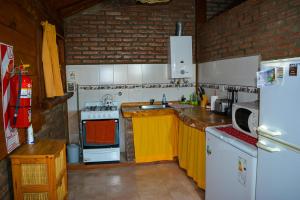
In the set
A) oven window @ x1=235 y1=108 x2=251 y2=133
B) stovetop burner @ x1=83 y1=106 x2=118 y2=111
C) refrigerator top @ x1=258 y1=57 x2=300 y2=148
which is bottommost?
stovetop burner @ x1=83 y1=106 x2=118 y2=111

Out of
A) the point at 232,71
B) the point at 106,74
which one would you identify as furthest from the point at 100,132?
the point at 232,71

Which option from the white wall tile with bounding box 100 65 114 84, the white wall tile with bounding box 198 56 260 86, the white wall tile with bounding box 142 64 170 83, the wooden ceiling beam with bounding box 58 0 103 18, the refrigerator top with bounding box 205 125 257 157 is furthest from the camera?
the white wall tile with bounding box 142 64 170 83

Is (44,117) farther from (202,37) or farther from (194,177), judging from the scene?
(202,37)

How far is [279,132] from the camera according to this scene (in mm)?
1357

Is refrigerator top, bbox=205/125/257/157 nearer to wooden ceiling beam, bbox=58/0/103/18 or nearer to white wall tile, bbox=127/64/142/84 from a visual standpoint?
white wall tile, bbox=127/64/142/84

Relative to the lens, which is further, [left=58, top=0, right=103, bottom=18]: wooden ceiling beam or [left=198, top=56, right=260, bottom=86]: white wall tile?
[left=58, top=0, right=103, bottom=18]: wooden ceiling beam

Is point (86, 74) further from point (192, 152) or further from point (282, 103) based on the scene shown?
point (282, 103)

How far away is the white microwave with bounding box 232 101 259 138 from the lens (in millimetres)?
1919

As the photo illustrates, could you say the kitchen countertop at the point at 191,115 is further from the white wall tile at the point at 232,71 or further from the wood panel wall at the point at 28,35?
the wood panel wall at the point at 28,35

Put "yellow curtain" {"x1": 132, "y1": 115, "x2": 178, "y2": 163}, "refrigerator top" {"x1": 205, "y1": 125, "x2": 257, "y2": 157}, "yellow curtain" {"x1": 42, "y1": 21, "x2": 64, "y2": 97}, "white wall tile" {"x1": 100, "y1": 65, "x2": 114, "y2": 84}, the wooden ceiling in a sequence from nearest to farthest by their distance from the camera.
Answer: "refrigerator top" {"x1": 205, "y1": 125, "x2": 257, "y2": 157} → "yellow curtain" {"x1": 42, "y1": 21, "x2": 64, "y2": 97} → the wooden ceiling → "yellow curtain" {"x1": 132, "y1": 115, "x2": 178, "y2": 163} → "white wall tile" {"x1": 100, "y1": 65, "x2": 114, "y2": 84}

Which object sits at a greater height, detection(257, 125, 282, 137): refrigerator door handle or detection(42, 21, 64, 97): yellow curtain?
detection(42, 21, 64, 97): yellow curtain

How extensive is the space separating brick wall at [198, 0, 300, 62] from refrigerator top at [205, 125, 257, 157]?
0.96m

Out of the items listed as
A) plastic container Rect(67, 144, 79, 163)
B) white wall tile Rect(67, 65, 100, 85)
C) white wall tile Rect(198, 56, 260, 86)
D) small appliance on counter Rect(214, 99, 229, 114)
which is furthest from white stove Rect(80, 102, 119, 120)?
white wall tile Rect(198, 56, 260, 86)

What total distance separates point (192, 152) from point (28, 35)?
7.14 feet
